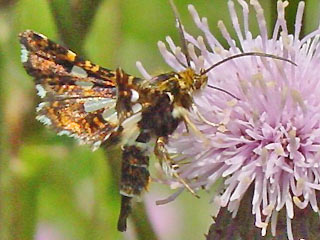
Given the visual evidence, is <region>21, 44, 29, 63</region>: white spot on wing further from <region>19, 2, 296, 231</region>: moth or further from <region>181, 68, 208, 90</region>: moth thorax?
<region>181, 68, 208, 90</region>: moth thorax

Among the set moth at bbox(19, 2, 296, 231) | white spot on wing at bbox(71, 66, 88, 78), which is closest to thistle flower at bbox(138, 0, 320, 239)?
moth at bbox(19, 2, 296, 231)

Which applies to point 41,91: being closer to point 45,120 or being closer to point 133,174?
point 45,120

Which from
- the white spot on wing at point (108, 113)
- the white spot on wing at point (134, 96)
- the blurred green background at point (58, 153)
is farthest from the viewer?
the blurred green background at point (58, 153)

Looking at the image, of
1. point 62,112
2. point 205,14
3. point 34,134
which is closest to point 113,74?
point 62,112

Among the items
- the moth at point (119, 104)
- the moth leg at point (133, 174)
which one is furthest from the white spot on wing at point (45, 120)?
the moth leg at point (133, 174)

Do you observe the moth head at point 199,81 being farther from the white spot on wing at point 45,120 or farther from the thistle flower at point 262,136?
the white spot on wing at point 45,120

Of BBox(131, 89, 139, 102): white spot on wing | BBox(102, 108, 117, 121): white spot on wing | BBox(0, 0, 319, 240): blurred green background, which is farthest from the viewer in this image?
BBox(0, 0, 319, 240): blurred green background
